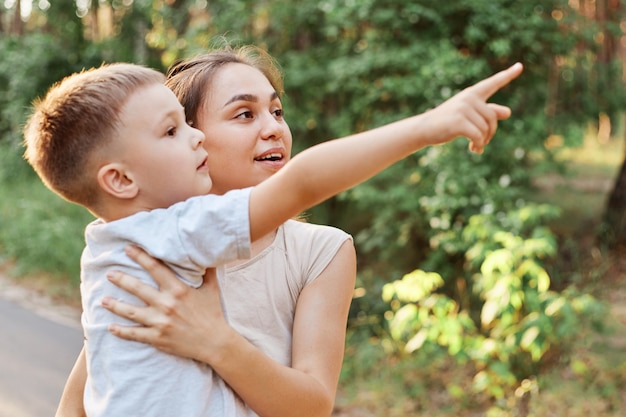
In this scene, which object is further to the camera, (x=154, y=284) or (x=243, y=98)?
(x=243, y=98)

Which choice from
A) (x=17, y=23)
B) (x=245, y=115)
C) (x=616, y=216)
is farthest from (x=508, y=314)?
(x=17, y=23)

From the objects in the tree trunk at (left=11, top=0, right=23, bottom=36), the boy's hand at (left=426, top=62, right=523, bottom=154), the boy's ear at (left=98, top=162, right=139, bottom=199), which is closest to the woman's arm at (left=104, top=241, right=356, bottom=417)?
the boy's ear at (left=98, top=162, right=139, bottom=199)

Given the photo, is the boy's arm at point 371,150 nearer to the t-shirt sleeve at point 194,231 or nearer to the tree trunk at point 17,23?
the t-shirt sleeve at point 194,231

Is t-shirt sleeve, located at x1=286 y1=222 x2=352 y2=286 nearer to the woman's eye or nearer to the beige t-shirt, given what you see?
the beige t-shirt

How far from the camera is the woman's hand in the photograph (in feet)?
4.39

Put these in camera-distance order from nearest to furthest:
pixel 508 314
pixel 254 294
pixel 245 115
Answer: pixel 254 294
pixel 245 115
pixel 508 314

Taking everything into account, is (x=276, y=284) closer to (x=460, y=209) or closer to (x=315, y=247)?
(x=315, y=247)

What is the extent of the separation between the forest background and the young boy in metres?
3.01

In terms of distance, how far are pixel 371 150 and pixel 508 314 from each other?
3198mm

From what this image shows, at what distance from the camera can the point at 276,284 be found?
1.59 meters

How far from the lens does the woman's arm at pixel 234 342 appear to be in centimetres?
134

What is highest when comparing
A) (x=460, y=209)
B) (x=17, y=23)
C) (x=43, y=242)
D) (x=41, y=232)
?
(x=460, y=209)

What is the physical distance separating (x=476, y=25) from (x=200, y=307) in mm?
4971

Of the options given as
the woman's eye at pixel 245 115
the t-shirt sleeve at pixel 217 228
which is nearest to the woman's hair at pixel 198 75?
the woman's eye at pixel 245 115
